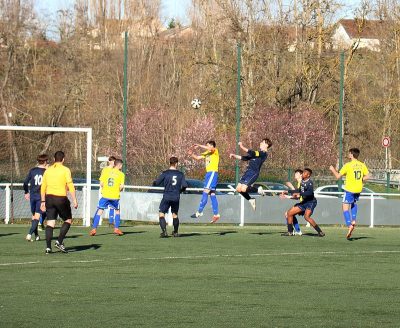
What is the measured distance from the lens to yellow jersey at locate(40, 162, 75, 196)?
66.2ft

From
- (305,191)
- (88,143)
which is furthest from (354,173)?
(88,143)

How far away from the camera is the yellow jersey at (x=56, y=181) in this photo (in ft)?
66.2

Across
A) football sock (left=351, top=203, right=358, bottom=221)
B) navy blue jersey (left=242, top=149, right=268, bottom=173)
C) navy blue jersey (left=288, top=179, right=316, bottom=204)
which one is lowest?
football sock (left=351, top=203, right=358, bottom=221)

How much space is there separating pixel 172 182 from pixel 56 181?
18.7ft

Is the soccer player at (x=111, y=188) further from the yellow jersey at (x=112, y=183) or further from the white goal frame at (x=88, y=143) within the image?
the white goal frame at (x=88, y=143)

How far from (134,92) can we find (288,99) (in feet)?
45.3

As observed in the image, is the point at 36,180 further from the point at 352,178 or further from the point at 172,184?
the point at 352,178

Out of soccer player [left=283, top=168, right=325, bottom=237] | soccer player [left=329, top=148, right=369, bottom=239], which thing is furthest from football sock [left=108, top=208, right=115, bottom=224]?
soccer player [left=329, top=148, right=369, bottom=239]

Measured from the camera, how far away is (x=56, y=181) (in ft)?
66.2

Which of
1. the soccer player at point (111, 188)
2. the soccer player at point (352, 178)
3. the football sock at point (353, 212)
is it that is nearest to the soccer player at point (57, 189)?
the soccer player at point (111, 188)

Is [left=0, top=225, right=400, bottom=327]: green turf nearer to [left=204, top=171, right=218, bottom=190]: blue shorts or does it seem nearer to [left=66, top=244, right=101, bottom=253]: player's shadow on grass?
[left=66, top=244, right=101, bottom=253]: player's shadow on grass

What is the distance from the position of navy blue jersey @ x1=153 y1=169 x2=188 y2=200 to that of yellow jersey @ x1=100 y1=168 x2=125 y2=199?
162 cm

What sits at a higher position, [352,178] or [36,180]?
[352,178]

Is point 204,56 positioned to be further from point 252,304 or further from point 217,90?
point 252,304
